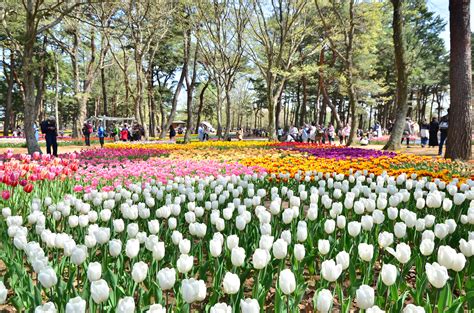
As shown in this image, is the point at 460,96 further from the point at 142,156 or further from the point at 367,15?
the point at 367,15

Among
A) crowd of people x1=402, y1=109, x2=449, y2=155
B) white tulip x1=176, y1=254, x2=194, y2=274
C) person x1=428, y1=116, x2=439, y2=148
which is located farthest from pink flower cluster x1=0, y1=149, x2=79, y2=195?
person x1=428, y1=116, x2=439, y2=148

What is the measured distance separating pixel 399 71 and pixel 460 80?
4.32 metres

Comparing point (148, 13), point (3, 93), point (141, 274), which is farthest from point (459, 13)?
point (3, 93)

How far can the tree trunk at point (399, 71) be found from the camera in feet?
43.2

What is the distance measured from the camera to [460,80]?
30.5 feet

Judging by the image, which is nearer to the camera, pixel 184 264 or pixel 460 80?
pixel 184 264

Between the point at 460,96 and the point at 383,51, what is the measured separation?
31572 millimetres

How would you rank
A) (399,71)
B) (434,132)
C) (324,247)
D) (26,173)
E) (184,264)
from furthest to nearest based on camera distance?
1. (434,132)
2. (399,71)
3. (26,173)
4. (324,247)
5. (184,264)

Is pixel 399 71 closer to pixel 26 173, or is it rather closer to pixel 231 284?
pixel 26 173

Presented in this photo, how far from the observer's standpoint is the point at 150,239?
7.98 ft

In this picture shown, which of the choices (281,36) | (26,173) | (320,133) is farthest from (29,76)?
(320,133)

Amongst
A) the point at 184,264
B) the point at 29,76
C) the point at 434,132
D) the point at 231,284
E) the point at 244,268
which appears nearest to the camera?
the point at 231,284

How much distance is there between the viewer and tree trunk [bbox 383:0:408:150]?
1318cm

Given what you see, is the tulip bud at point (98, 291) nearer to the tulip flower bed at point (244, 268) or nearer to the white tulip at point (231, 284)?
the tulip flower bed at point (244, 268)
